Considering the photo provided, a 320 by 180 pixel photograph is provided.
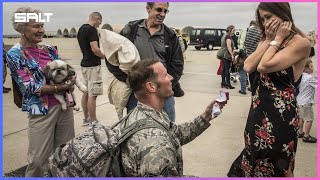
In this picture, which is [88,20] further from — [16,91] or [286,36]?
[286,36]

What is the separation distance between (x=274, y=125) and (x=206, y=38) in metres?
30.9

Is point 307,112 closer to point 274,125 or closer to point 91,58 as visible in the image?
point 274,125

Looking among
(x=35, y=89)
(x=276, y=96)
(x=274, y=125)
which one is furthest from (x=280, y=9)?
(x=35, y=89)

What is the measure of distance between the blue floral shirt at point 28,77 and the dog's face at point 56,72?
57 mm

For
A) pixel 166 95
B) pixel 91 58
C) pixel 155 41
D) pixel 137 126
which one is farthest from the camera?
pixel 91 58

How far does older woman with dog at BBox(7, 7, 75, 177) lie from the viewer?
309cm

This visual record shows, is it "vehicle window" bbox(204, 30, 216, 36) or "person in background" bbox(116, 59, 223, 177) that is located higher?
"person in background" bbox(116, 59, 223, 177)

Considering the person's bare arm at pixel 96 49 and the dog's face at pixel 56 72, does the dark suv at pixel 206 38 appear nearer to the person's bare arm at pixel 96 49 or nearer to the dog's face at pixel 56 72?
the person's bare arm at pixel 96 49

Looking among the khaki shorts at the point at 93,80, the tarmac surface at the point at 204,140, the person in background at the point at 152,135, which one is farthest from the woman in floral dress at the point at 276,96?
the khaki shorts at the point at 93,80

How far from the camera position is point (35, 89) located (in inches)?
123

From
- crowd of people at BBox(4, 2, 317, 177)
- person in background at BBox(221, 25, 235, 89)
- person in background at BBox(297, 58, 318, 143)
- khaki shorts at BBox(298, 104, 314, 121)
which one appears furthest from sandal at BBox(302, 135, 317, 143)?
person in background at BBox(221, 25, 235, 89)

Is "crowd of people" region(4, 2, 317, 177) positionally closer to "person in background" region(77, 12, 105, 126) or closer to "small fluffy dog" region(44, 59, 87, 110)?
"small fluffy dog" region(44, 59, 87, 110)

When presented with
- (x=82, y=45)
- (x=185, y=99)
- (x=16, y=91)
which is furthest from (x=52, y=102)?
(x=185, y=99)

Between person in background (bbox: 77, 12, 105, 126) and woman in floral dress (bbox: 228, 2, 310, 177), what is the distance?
3172 millimetres
